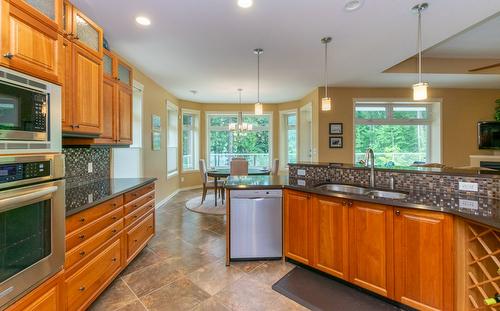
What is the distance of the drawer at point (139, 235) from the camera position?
2.30 meters

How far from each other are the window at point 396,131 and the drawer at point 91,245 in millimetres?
4819

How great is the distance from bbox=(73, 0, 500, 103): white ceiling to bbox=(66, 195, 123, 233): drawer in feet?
6.03

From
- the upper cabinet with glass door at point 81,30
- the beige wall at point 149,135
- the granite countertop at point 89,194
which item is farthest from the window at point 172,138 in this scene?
the upper cabinet with glass door at point 81,30

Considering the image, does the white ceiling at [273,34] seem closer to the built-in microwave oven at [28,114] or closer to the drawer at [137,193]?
the built-in microwave oven at [28,114]

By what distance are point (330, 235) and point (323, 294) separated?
51cm

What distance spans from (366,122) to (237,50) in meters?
3.63

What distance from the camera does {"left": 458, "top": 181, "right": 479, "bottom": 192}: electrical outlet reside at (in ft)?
5.77

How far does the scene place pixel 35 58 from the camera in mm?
1239

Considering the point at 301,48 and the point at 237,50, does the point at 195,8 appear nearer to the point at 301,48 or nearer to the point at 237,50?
the point at 237,50

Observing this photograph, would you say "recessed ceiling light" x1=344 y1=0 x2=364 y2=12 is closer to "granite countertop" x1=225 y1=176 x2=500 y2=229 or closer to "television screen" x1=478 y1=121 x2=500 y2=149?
"granite countertop" x1=225 y1=176 x2=500 y2=229

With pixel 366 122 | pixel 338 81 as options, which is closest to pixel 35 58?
pixel 338 81

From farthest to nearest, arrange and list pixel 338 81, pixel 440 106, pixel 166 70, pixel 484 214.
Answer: pixel 440 106, pixel 338 81, pixel 166 70, pixel 484 214

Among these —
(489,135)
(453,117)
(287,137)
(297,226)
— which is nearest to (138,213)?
(297,226)

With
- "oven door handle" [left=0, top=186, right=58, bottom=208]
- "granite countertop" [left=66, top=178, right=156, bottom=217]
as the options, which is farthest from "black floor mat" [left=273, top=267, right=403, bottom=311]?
"oven door handle" [left=0, top=186, right=58, bottom=208]
